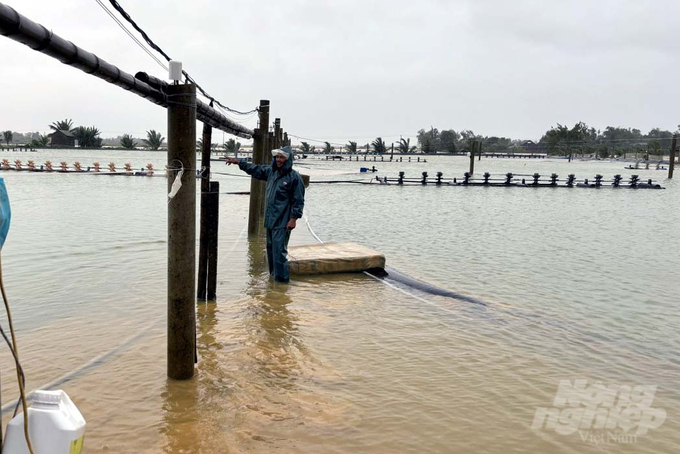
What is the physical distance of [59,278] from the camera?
8.34 meters

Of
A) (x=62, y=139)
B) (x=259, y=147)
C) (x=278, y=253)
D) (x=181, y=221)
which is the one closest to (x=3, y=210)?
(x=181, y=221)

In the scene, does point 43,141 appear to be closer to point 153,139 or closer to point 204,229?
point 153,139

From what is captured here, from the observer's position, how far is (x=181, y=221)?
13.9ft

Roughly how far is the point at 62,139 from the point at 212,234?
123 m

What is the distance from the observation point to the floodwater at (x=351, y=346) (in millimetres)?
3889

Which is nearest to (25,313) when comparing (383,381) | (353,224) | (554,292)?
(383,381)

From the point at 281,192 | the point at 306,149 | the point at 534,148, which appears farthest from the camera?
the point at 534,148

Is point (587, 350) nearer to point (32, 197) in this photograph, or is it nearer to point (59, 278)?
point (59, 278)

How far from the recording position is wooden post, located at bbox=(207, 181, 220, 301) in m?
6.62

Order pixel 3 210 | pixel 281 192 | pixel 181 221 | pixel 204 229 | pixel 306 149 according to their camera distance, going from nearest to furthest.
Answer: pixel 3 210
pixel 181 221
pixel 204 229
pixel 281 192
pixel 306 149

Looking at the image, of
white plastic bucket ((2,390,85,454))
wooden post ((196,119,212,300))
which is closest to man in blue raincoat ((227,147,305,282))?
wooden post ((196,119,212,300))

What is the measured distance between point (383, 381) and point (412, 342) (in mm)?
1151

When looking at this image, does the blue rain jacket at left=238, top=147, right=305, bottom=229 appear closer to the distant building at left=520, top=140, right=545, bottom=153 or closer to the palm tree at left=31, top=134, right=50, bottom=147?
the palm tree at left=31, top=134, right=50, bottom=147

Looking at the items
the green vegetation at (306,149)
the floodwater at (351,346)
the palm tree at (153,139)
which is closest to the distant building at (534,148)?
the green vegetation at (306,149)
